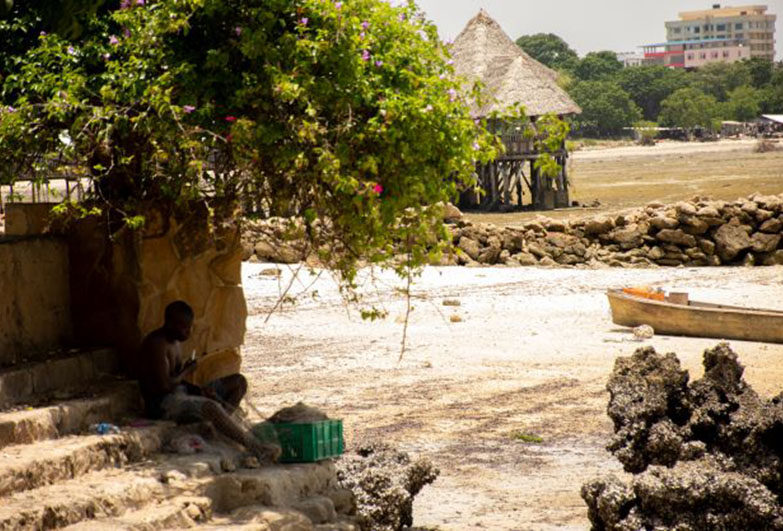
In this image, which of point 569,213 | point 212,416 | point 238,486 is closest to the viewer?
point 238,486

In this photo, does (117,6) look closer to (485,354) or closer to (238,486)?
(238,486)

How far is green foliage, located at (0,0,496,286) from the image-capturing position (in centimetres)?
882

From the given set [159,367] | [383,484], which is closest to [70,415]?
[159,367]

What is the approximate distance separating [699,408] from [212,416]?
3292 millimetres

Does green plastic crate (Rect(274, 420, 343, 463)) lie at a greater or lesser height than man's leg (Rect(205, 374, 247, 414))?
lesser

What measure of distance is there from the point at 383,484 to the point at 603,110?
94.2 meters

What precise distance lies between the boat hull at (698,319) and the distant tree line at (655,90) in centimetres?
7328

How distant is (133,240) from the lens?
9.37 m

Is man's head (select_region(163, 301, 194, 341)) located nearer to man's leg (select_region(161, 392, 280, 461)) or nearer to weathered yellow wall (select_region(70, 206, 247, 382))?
man's leg (select_region(161, 392, 280, 461))

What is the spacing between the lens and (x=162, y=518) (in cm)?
761

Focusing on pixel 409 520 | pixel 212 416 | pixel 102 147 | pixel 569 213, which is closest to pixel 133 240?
pixel 102 147

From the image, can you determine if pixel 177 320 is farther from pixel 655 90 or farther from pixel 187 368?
pixel 655 90

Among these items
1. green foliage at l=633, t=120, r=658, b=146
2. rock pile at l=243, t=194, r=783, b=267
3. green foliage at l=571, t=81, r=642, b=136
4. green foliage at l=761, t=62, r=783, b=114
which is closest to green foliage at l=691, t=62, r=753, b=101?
green foliage at l=761, t=62, r=783, b=114

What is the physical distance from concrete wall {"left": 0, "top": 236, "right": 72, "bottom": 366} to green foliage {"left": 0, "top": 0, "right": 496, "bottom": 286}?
544 millimetres
